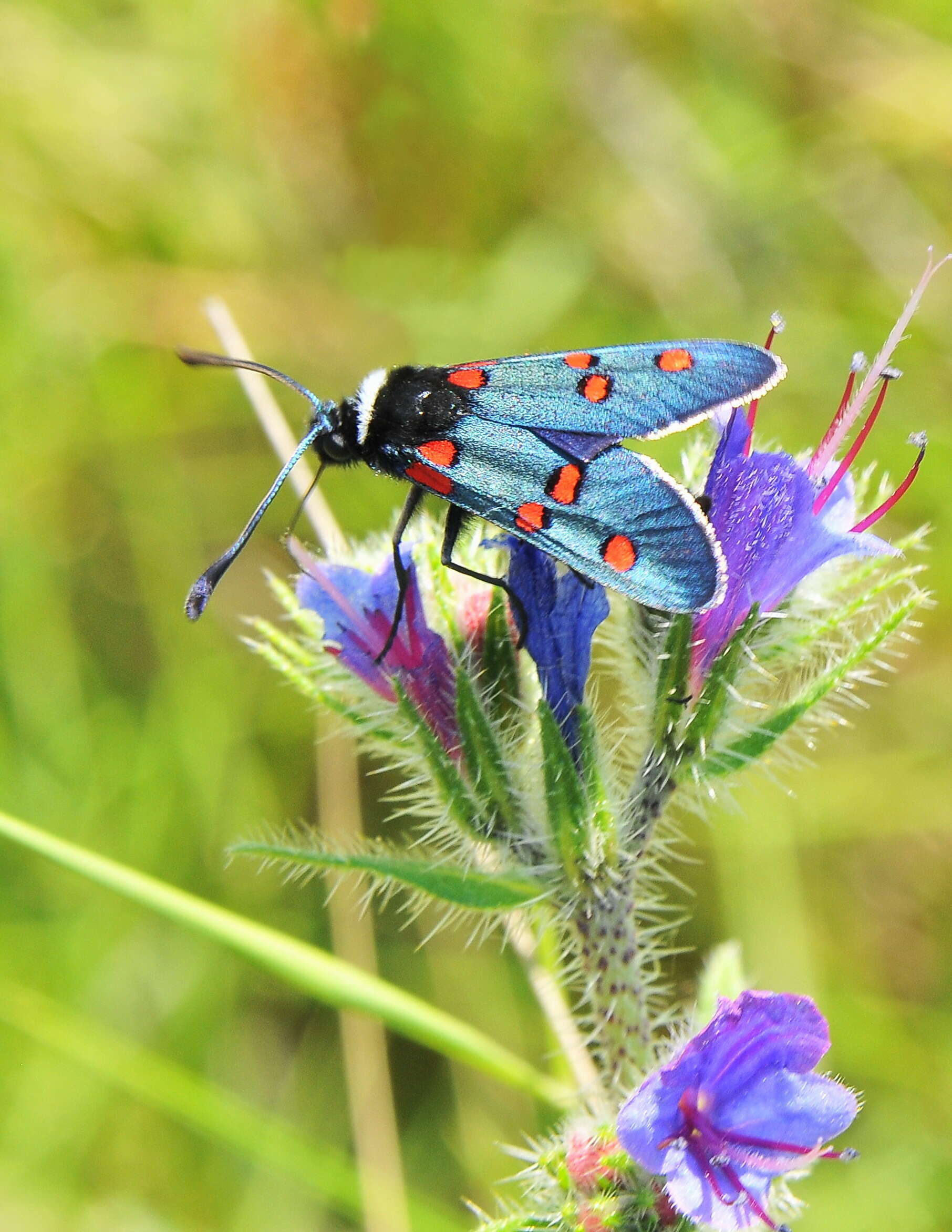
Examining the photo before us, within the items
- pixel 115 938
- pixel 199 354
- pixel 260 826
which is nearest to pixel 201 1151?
pixel 115 938

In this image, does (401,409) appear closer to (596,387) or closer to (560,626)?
(596,387)

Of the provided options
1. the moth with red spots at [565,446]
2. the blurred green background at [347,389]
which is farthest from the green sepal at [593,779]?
the blurred green background at [347,389]

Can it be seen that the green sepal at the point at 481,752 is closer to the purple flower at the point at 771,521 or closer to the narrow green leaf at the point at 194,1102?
the purple flower at the point at 771,521

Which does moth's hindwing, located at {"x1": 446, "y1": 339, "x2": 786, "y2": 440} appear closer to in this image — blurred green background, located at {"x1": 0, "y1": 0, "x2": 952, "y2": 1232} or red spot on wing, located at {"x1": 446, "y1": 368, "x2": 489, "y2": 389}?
red spot on wing, located at {"x1": 446, "y1": 368, "x2": 489, "y2": 389}

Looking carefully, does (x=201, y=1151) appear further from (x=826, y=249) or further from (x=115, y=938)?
(x=826, y=249)

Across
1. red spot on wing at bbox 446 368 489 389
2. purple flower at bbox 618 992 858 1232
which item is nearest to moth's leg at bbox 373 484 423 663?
red spot on wing at bbox 446 368 489 389
